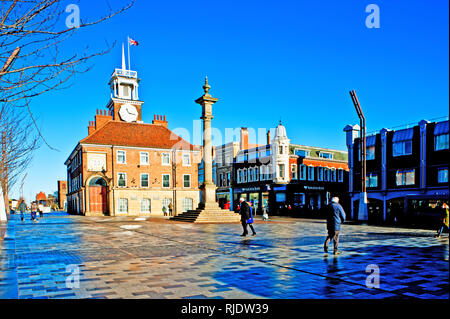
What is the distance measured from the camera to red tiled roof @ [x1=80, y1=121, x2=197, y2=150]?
1870 inches

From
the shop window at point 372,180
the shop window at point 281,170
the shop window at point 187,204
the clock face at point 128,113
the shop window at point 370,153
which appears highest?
the clock face at point 128,113

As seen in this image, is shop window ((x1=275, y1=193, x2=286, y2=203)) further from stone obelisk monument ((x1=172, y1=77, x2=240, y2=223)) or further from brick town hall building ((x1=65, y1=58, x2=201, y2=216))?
stone obelisk monument ((x1=172, y1=77, x2=240, y2=223))

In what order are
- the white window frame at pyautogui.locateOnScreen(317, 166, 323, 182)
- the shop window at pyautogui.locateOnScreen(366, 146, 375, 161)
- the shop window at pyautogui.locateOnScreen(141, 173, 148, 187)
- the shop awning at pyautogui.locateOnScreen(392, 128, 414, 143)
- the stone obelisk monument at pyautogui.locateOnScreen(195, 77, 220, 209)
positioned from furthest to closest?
the white window frame at pyautogui.locateOnScreen(317, 166, 323, 182) → the shop window at pyautogui.locateOnScreen(141, 173, 148, 187) → the shop window at pyautogui.locateOnScreen(366, 146, 375, 161) → the shop awning at pyautogui.locateOnScreen(392, 128, 414, 143) → the stone obelisk monument at pyautogui.locateOnScreen(195, 77, 220, 209)

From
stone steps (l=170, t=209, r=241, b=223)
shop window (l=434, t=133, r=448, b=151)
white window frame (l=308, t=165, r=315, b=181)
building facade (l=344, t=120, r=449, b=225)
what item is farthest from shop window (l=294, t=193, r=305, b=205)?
stone steps (l=170, t=209, r=241, b=223)

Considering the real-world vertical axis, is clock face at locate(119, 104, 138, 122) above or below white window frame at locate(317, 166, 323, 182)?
above

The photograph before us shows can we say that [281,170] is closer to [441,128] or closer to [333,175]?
[333,175]

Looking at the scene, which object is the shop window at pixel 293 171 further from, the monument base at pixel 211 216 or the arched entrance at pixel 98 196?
the arched entrance at pixel 98 196

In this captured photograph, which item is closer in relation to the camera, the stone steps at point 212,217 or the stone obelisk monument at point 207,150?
the stone steps at point 212,217

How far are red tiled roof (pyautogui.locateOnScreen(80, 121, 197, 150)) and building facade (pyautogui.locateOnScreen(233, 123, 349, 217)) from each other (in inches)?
388

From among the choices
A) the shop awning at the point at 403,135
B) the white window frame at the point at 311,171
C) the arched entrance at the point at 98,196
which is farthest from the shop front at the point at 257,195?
the shop awning at the point at 403,135

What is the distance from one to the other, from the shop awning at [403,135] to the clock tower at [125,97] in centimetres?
3546

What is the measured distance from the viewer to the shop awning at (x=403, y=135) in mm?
34409

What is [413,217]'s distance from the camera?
27.2m
